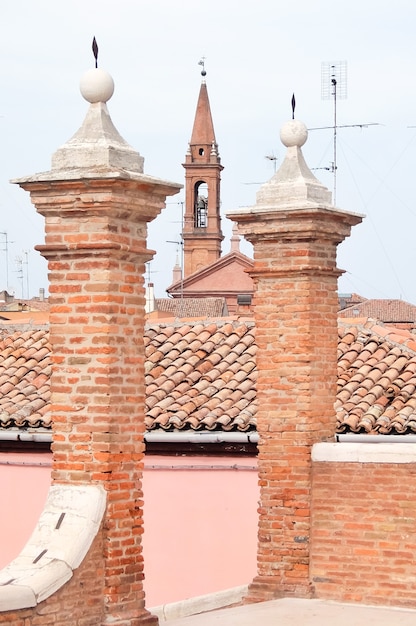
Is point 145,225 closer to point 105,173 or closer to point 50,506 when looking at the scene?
point 105,173

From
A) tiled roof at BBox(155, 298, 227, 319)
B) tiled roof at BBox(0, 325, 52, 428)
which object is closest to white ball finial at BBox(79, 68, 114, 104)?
tiled roof at BBox(0, 325, 52, 428)

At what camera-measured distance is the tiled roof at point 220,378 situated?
14.9 metres

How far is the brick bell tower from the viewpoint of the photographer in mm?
78188

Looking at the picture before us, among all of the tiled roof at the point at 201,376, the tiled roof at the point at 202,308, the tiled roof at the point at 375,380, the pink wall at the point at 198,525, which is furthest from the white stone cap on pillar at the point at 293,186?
the tiled roof at the point at 202,308

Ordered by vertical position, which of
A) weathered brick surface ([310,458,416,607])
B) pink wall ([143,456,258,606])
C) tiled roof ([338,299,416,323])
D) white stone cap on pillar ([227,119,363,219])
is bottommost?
pink wall ([143,456,258,606])

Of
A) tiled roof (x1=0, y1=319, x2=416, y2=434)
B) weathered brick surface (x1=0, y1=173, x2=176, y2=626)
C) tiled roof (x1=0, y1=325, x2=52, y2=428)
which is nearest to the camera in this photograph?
weathered brick surface (x1=0, y1=173, x2=176, y2=626)

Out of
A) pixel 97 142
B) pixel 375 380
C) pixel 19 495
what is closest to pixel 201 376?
pixel 375 380

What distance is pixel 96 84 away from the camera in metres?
8.14

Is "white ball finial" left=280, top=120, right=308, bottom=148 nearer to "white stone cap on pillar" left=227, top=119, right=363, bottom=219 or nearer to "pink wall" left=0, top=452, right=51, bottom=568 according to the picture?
"white stone cap on pillar" left=227, top=119, right=363, bottom=219

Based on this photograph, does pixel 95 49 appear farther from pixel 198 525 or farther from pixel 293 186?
pixel 198 525

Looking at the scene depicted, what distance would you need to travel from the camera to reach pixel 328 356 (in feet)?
34.2

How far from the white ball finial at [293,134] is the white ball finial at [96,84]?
2.69m

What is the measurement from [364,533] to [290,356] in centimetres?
145

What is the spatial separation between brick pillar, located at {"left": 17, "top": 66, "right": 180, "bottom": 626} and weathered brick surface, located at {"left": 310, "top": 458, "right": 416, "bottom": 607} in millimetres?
2281
